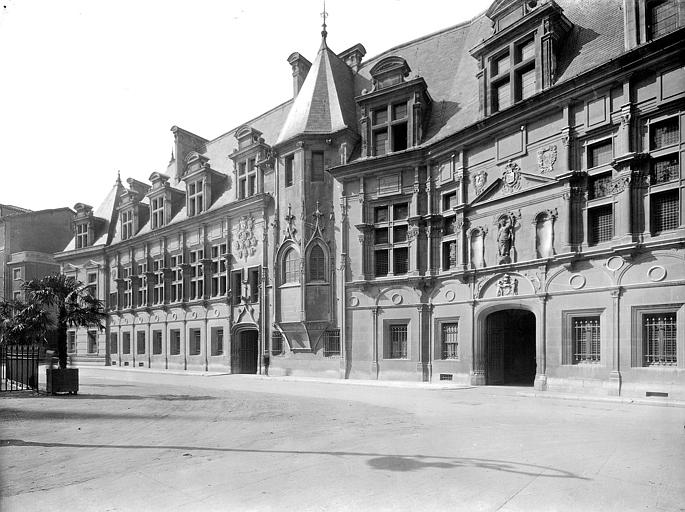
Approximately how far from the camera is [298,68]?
97.8 feet

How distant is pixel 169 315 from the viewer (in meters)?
34.8

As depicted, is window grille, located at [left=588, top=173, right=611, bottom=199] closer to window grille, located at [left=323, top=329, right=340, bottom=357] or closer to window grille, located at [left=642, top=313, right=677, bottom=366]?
window grille, located at [left=642, top=313, right=677, bottom=366]

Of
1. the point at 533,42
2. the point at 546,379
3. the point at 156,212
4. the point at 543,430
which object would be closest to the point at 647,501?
the point at 543,430

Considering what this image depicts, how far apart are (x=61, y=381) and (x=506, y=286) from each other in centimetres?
1520

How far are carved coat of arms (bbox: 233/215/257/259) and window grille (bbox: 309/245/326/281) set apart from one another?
491cm

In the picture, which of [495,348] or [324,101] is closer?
[495,348]

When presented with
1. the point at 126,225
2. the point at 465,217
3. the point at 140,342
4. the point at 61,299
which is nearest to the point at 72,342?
the point at 140,342

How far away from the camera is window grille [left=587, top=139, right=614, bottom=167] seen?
55.4ft

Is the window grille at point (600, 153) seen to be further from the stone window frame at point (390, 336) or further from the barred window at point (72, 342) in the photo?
the barred window at point (72, 342)

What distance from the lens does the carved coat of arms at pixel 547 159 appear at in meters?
18.2

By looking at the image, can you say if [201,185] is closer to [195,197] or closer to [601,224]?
[195,197]

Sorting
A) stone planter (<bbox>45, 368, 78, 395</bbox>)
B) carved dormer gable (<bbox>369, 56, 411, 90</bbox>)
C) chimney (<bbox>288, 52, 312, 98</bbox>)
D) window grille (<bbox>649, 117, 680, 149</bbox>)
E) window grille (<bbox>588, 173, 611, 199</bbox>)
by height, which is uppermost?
chimney (<bbox>288, 52, 312, 98</bbox>)

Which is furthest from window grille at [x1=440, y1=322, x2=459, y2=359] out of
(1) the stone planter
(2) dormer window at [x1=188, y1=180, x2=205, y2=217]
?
(2) dormer window at [x1=188, y1=180, x2=205, y2=217]

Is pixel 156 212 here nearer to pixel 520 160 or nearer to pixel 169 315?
pixel 169 315
